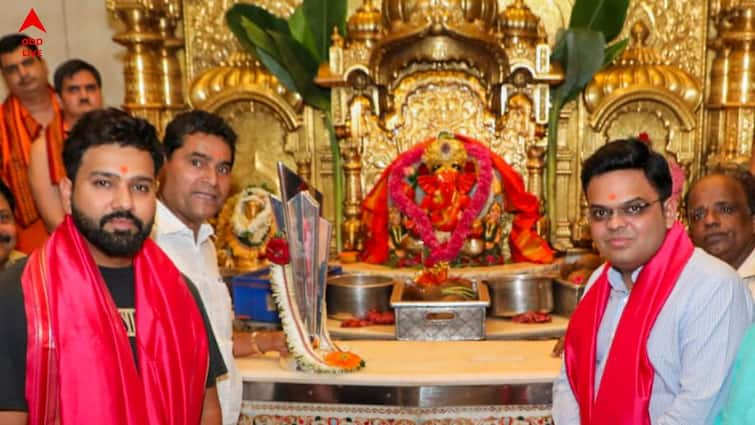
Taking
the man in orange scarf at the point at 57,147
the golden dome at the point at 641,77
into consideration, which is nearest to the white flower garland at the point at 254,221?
the man in orange scarf at the point at 57,147

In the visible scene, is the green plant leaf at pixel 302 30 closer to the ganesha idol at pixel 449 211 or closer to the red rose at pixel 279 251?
the ganesha idol at pixel 449 211

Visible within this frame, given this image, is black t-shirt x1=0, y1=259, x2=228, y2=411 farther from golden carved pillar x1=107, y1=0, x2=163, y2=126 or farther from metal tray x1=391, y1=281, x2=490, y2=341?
golden carved pillar x1=107, y1=0, x2=163, y2=126

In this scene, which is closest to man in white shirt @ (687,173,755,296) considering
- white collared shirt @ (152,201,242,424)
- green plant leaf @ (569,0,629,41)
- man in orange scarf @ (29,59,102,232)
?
white collared shirt @ (152,201,242,424)

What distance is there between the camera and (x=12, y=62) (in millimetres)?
3805

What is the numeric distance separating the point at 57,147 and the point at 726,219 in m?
3.14

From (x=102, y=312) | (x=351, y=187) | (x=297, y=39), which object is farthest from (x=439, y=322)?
(x=297, y=39)

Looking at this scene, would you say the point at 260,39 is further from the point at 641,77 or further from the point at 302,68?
the point at 641,77

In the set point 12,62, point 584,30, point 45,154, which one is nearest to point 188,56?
point 12,62

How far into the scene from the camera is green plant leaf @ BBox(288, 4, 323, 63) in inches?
219

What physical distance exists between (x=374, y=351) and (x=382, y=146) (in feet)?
9.84

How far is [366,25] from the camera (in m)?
5.43

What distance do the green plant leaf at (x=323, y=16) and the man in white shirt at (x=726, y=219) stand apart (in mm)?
3489

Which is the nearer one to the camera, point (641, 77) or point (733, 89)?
point (733, 89)

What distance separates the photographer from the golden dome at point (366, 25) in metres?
5.43
